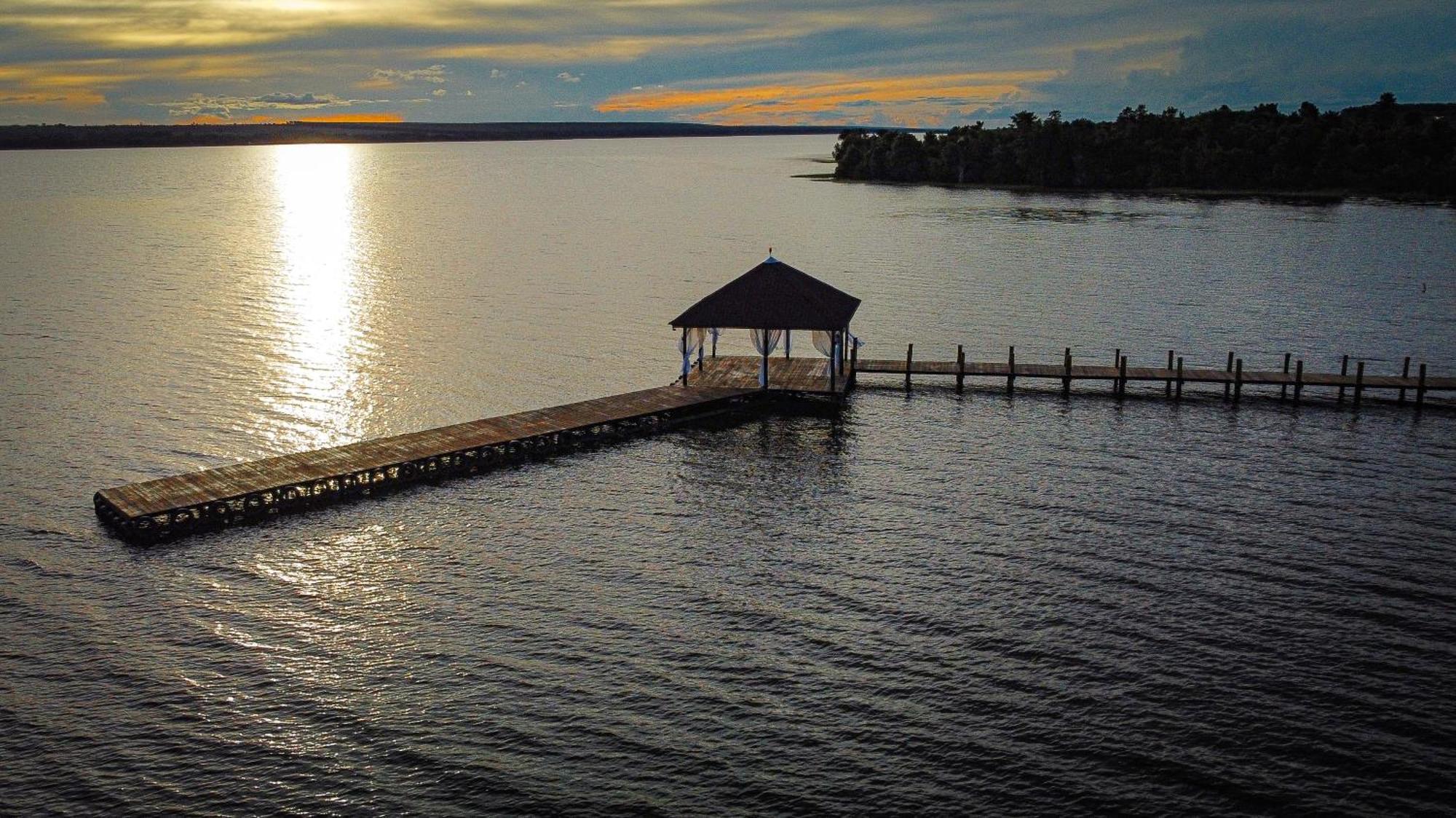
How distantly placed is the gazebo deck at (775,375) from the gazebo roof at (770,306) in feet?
8.64

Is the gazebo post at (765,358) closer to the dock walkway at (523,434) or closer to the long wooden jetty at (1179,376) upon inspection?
the dock walkway at (523,434)

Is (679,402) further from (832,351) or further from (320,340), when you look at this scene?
(320,340)

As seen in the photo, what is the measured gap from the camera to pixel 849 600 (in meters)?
27.2

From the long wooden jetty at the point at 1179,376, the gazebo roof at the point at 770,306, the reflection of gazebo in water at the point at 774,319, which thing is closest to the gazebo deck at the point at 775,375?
the reflection of gazebo in water at the point at 774,319

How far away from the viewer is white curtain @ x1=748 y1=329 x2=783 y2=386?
4684 centimetres

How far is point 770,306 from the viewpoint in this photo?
46.6 meters

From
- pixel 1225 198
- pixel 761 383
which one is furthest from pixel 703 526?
pixel 1225 198

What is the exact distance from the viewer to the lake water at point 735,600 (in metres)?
20.3

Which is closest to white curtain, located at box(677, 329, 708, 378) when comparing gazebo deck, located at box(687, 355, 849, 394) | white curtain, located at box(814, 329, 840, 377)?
Answer: gazebo deck, located at box(687, 355, 849, 394)

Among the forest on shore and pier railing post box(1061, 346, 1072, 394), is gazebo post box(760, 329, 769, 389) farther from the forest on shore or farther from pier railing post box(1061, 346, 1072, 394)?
the forest on shore

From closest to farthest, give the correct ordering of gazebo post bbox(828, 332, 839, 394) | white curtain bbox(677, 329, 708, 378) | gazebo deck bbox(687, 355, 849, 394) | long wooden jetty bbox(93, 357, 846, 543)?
long wooden jetty bbox(93, 357, 846, 543) < gazebo post bbox(828, 332, 839, 394) < gazebo deck bbox(687, 355, 849, 394) < white curtain bbox(677, 329, 708, 378)

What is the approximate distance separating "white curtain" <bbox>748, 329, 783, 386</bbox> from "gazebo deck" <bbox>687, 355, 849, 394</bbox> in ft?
1.68

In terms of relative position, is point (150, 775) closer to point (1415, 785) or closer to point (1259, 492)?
point (1415, 785)

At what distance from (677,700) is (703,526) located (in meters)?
10.3
